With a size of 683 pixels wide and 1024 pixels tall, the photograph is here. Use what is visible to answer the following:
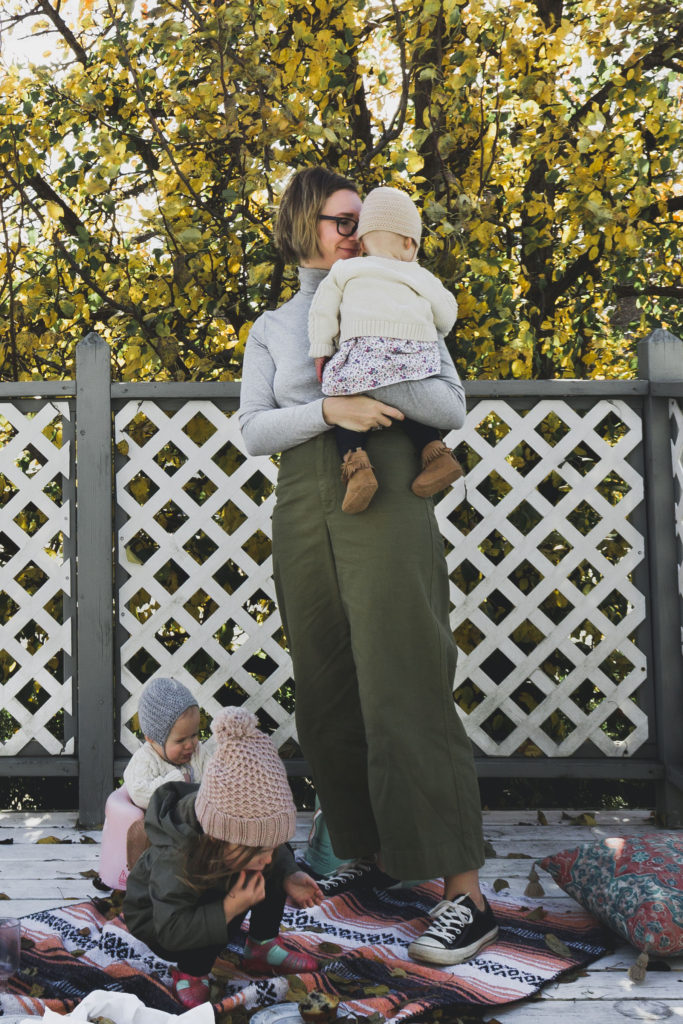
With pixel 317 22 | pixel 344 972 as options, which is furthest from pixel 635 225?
pixel 344 972

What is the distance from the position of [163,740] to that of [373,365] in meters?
0.99

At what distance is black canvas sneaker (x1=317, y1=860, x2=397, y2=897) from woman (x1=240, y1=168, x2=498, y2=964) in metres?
0.15

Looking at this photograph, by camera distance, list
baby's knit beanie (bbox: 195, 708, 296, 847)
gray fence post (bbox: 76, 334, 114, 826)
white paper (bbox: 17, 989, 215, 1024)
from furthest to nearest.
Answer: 1. gray fence post (bbox: 76, 334, 114, 826)
2. baby's knit beanie (bbox: 195, 708, 296, 847)
3. white paper (bbox: 17, 989, 215, 1024)

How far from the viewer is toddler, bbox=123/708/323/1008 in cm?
165

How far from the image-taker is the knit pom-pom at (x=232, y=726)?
Answer: 1.71 m

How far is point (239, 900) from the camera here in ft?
5.45

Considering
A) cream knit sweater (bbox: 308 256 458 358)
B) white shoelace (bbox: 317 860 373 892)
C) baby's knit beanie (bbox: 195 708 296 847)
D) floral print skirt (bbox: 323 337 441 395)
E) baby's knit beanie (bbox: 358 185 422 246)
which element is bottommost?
white shoelace (bbox: 317 860 373 892)

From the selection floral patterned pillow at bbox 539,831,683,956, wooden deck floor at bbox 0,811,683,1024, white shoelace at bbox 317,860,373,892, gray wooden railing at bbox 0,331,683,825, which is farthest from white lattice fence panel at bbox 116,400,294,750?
floral patterned pillow at bbox 539,831,683,956

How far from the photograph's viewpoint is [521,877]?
2377 mm

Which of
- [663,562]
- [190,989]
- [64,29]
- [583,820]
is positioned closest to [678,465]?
[663,562]

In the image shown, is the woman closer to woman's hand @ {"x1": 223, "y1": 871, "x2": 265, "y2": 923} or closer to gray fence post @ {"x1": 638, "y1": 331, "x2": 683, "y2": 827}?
woman's hand @ {"x1": 223, "y1": 871, "x2": 265, "y2": 923}

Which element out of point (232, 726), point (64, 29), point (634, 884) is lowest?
point (634, 884)

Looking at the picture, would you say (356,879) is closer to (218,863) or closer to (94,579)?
(218,863)

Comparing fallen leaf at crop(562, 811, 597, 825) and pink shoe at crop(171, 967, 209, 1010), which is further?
fallen leaf at crop(562, 811, 597, 825)
